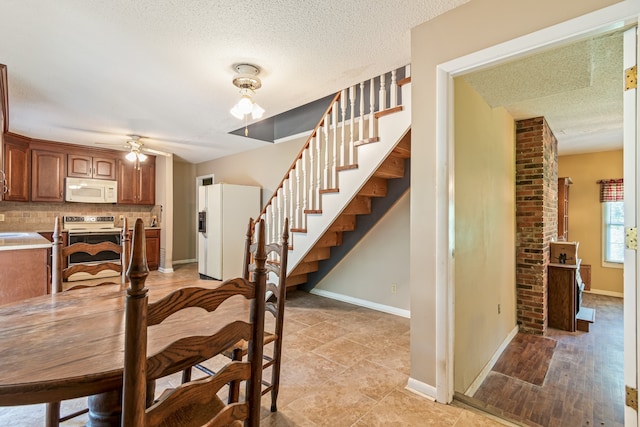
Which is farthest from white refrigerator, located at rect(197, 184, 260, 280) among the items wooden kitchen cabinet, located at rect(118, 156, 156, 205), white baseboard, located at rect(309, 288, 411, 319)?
white baseboard, located at rect(309, 288, 411, 319)

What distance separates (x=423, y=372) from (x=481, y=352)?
3.15 feet

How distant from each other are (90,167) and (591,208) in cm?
913

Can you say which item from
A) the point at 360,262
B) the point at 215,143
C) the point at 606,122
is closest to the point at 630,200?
Answer: the point at 360,262

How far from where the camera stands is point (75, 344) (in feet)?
3.46

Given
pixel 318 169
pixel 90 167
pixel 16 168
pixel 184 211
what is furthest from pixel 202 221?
pixel 318 169

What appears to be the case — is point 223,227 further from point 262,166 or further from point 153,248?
point 153,248

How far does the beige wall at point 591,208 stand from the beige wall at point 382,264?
4.31m

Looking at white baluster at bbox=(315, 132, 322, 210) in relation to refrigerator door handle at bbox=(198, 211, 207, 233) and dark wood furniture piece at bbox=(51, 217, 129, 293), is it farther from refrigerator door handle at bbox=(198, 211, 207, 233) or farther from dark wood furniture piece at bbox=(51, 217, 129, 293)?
refrigerator door handle at bbox=(198, 211, 207, 233)

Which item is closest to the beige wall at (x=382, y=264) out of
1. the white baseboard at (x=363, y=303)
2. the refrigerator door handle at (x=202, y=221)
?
the white baseboard at (x=363, y=303)

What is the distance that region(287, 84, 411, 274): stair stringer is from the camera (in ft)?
8.19

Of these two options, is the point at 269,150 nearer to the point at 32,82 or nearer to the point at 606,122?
the point at 32,82

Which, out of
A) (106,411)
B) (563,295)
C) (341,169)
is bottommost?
(563,295)

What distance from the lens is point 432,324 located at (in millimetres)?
1898

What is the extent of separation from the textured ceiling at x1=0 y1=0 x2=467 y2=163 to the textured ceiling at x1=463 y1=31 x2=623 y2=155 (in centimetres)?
71
